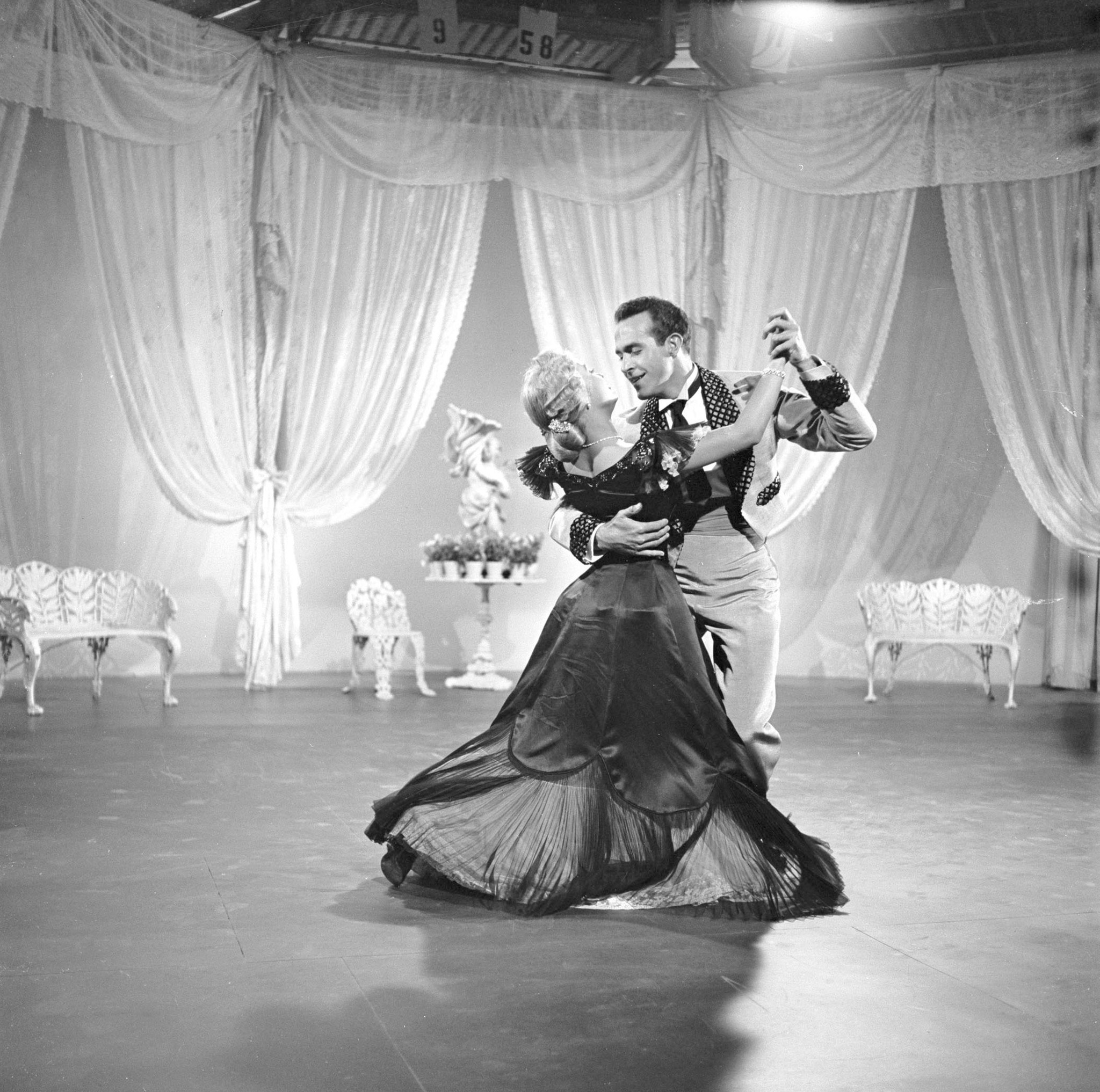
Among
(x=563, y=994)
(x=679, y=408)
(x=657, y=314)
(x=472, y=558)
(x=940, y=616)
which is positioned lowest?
(x=563, y=994)

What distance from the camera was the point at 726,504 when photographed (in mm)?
3475

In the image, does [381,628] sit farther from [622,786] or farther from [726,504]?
[622,786]

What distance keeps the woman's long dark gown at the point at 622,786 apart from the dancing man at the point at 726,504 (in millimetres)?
112

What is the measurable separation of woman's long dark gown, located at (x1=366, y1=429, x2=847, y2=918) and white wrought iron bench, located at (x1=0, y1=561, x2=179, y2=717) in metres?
3.98

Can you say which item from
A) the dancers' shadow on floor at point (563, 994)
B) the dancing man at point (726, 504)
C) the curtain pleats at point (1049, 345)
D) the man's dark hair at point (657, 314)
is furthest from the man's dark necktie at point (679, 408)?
the curtain pleats at point (1049, 345)

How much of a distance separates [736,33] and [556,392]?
5957mm

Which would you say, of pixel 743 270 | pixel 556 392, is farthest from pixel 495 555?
pixel 556 392

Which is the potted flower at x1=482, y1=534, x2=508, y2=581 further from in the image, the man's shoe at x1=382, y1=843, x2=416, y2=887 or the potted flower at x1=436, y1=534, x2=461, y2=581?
the man's shoe at x1=382, y1=843, x2=416, y2=887

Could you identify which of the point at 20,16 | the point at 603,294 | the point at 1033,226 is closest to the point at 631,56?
the point at 603,294

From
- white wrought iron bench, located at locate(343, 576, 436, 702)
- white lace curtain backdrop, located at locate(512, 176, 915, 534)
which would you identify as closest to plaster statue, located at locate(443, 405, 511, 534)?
white wrought iron bench, located at locate(343, 576, 436, 702)

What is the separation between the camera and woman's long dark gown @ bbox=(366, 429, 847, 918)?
10.4ft

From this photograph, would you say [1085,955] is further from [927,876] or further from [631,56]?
[631,56]

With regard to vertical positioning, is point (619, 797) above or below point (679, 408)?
below

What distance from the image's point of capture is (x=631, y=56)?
28.6 feet
